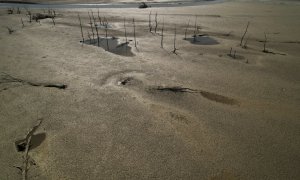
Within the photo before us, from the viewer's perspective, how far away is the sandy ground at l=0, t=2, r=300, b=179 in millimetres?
1562

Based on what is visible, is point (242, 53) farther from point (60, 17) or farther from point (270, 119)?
point (60, 17)

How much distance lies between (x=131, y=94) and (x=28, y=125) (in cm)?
79

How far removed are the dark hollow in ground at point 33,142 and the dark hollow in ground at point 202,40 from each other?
236 cm

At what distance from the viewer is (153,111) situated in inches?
80.2

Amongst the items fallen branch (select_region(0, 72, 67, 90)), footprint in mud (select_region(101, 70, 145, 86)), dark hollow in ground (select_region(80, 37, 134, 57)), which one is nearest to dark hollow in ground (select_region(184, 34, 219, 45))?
dark hollow in ground (select_region(80, 37, 134, 57))

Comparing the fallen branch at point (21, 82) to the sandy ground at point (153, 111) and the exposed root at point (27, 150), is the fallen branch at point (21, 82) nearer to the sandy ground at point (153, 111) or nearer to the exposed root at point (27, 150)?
the sandy ground at point (153, 111)

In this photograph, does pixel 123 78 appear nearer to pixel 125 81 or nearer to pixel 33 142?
pixel 125 81

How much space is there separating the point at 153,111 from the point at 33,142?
827mm

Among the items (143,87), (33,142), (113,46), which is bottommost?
(33,142)

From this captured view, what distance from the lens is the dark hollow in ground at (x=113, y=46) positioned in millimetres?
3259

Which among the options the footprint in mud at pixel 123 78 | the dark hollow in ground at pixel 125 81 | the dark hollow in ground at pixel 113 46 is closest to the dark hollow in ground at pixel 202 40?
the dark hollow in ground at pixel 113 46

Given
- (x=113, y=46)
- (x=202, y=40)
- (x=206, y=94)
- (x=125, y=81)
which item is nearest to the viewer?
(x=206, y=94)

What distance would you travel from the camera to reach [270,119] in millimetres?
1918

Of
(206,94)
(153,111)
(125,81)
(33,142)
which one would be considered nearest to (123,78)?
(125,81)
